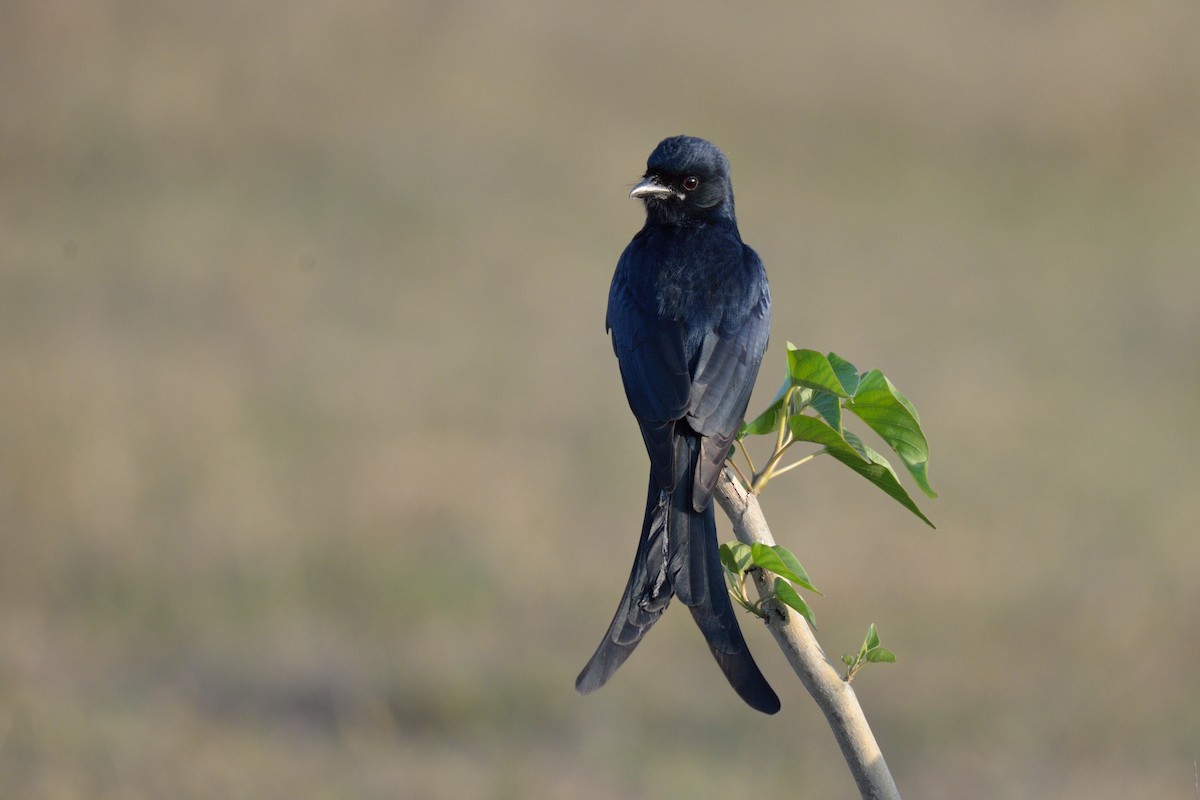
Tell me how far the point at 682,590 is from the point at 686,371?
0.75 metres

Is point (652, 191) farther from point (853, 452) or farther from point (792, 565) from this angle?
point (792, 565)

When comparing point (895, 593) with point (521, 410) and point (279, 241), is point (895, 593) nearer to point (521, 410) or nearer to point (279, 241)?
point (521, 410)

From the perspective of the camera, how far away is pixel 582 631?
305 inches

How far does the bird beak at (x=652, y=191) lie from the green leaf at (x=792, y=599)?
1.53m

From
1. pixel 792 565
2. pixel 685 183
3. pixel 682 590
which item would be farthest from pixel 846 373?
pixel 685 183

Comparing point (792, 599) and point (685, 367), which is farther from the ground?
point (685, 367)

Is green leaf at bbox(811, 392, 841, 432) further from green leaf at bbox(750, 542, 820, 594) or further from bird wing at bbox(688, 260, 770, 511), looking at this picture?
bird wing at bbox(688, 260, 770, 511)

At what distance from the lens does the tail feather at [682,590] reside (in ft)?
6.37

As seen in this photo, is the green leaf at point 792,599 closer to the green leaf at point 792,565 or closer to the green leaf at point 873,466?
the green leaf at point 792,565

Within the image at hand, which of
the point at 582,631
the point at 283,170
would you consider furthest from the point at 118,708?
the point at 283,170

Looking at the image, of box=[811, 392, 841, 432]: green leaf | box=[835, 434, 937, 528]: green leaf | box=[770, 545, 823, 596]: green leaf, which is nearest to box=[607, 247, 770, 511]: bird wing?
box=[811, 392, 841, 432]: green leaf

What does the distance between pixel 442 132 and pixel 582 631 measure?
9.53 metres

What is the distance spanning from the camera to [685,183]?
334 centimetres

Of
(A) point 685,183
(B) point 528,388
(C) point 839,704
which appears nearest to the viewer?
(C) point 839,704
